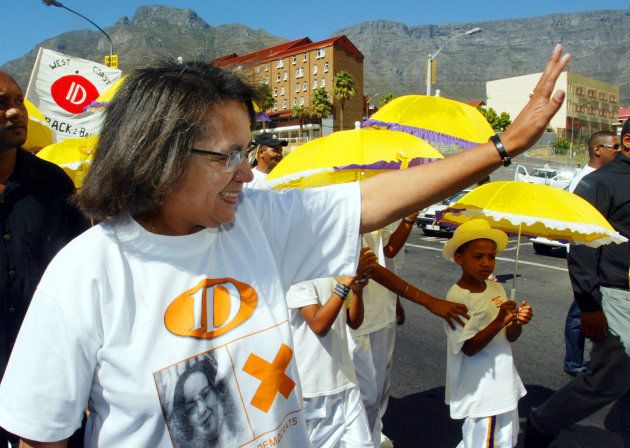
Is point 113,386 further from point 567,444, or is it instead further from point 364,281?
point 567,444

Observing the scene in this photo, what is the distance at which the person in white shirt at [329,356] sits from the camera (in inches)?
110

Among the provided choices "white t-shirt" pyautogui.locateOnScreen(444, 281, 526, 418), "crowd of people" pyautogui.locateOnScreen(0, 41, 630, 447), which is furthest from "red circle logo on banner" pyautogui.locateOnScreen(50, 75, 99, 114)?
"crowd of people" pyautogui.locateOnScreen(0, 41, 630, 447)

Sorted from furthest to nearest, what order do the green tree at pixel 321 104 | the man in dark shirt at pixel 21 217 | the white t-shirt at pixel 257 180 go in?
the green tree at pixel 321 104, the white t-shirt at pixel 257 180, the man in dark shirt at pixel 21 217

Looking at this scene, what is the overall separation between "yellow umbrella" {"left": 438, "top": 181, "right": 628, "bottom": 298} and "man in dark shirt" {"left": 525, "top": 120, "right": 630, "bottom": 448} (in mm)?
380

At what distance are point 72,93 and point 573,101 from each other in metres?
96.9

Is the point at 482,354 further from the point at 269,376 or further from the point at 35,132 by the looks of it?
the point at 35,132

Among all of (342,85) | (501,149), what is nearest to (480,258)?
(501,149)

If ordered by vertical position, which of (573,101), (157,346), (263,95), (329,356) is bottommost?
(329,356)

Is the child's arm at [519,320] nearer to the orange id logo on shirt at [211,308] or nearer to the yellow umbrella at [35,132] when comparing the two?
the orange id logo on shirt at [211,308]

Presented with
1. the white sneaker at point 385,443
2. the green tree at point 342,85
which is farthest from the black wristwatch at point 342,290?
the green tree at point 342,85

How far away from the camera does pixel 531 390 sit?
4660 mm

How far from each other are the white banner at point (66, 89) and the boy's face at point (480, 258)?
5.28m

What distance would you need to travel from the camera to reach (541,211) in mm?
2885

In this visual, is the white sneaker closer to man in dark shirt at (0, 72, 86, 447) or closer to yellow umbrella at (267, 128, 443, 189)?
yellow umbrella at (267, 128, 443, 189)
